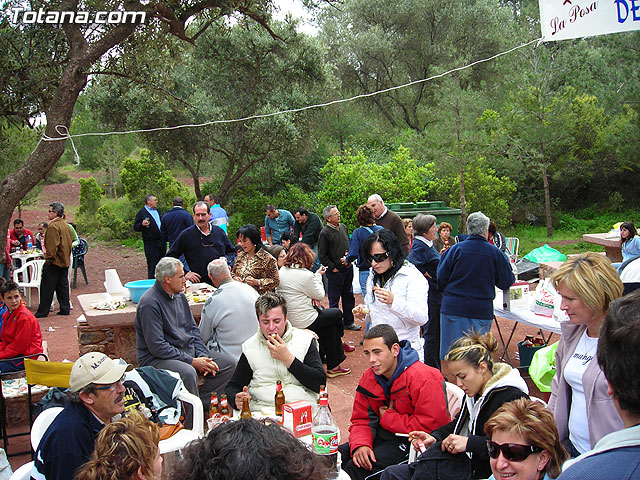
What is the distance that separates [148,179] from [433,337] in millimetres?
12978

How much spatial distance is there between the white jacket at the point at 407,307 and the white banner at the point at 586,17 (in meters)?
2.10

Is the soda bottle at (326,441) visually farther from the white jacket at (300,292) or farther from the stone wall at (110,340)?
the stone wall at (110,340)

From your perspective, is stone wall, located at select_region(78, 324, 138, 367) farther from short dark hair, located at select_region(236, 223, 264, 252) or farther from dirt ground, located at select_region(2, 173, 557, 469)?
short dark hair, located at select_region(236, 223, 264, 252)

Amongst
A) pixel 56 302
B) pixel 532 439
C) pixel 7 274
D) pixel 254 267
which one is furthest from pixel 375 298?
pixel 56 302

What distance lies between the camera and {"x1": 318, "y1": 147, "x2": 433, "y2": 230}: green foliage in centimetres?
1212

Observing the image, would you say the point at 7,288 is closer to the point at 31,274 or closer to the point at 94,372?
the point at 94,372

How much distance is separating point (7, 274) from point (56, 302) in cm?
128

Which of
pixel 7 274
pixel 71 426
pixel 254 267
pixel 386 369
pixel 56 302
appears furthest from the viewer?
pixel 56 302

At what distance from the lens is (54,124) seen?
783cm

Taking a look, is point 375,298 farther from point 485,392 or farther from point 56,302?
point 56,302

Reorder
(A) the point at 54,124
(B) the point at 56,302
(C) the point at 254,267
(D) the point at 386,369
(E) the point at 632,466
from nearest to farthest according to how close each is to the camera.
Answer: (E) the point at 632,466
(D) the point at 386,369
(C) the point at 254,267
(A) the point at 54,124
(B) the point at 56,302

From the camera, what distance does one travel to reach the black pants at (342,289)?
25.4ft

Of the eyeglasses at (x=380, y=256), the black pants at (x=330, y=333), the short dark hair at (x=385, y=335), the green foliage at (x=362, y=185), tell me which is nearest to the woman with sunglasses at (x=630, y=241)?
the black pants at (x=330, y=333)

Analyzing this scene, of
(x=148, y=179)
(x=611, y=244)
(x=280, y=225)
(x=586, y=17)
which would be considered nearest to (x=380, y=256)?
Result: (x=586, y=17)
